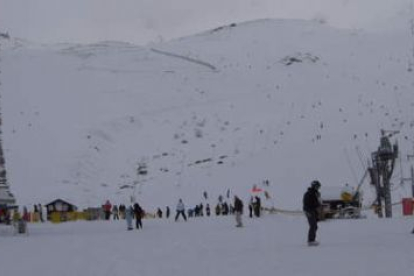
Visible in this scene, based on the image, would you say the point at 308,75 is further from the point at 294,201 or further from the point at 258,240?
the point at 258,240

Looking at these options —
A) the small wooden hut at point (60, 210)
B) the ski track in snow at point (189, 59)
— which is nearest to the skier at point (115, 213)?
the small wooden hut at point (60, 210)

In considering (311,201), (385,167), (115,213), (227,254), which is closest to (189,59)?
(115,213)

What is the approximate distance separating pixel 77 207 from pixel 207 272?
124 ft

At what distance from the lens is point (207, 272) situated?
43.5 ft

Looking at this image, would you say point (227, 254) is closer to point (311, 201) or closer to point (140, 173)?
point (311, 201)

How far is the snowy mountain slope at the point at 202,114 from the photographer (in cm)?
5266

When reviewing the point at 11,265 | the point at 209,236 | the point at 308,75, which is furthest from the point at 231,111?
the point at 11,265

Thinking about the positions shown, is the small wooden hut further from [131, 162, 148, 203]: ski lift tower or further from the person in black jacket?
the person in black jacket

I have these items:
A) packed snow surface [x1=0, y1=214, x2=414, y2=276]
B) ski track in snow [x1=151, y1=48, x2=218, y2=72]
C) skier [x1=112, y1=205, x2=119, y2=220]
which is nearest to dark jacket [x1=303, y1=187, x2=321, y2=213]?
packed snow surface [x1=0, y1=214, x2=414, y2=276]

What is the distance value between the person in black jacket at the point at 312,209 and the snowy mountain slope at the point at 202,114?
23944 mm

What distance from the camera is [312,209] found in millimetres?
17891

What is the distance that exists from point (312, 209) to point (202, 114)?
52.4 meters

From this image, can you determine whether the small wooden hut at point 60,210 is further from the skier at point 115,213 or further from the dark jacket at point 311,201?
the dark jacket at point 311,201

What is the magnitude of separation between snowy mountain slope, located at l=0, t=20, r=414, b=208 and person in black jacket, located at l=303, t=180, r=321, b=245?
23.9 metres
